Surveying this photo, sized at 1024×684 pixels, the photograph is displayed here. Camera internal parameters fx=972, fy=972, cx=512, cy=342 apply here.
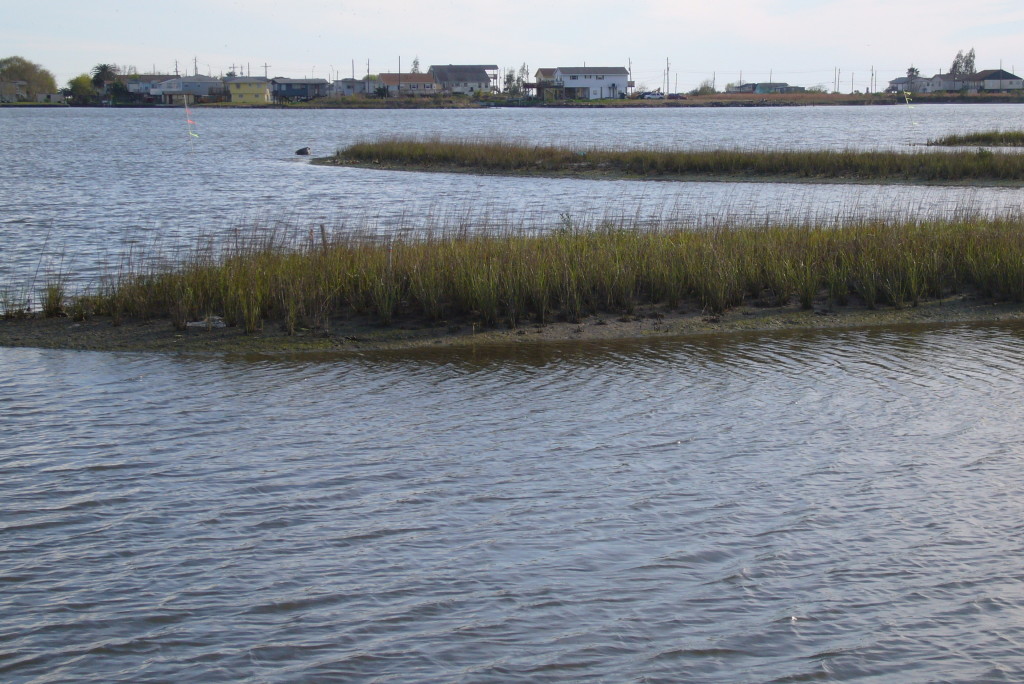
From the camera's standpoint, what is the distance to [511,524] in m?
6.68

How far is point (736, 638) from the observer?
5.26 meters

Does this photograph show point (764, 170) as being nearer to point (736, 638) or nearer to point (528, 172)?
point (528, 172)

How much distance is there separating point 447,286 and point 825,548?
7649 millimetres

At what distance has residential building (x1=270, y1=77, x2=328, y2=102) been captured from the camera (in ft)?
611

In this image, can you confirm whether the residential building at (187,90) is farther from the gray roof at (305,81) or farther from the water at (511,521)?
the water at (511,521)

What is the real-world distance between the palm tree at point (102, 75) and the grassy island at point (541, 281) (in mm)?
198405

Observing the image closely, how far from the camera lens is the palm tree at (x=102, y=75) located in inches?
7589

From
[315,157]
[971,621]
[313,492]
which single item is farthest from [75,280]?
[315,157]

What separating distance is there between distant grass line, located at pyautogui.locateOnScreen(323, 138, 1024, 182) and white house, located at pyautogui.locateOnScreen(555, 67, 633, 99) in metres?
139

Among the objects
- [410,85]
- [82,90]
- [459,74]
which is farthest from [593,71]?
[82,90]

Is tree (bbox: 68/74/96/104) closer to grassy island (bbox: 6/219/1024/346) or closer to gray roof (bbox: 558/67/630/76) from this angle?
Answer: gray roof (bbox: 558/67/630/76)

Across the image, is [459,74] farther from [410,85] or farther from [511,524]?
[511,524]

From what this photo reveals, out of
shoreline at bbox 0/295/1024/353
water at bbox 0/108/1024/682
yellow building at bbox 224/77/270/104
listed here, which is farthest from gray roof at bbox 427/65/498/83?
water at bbox 0/108/1024/682

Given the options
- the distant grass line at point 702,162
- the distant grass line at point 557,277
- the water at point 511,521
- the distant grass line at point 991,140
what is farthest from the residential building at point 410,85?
the water at point 511,521
